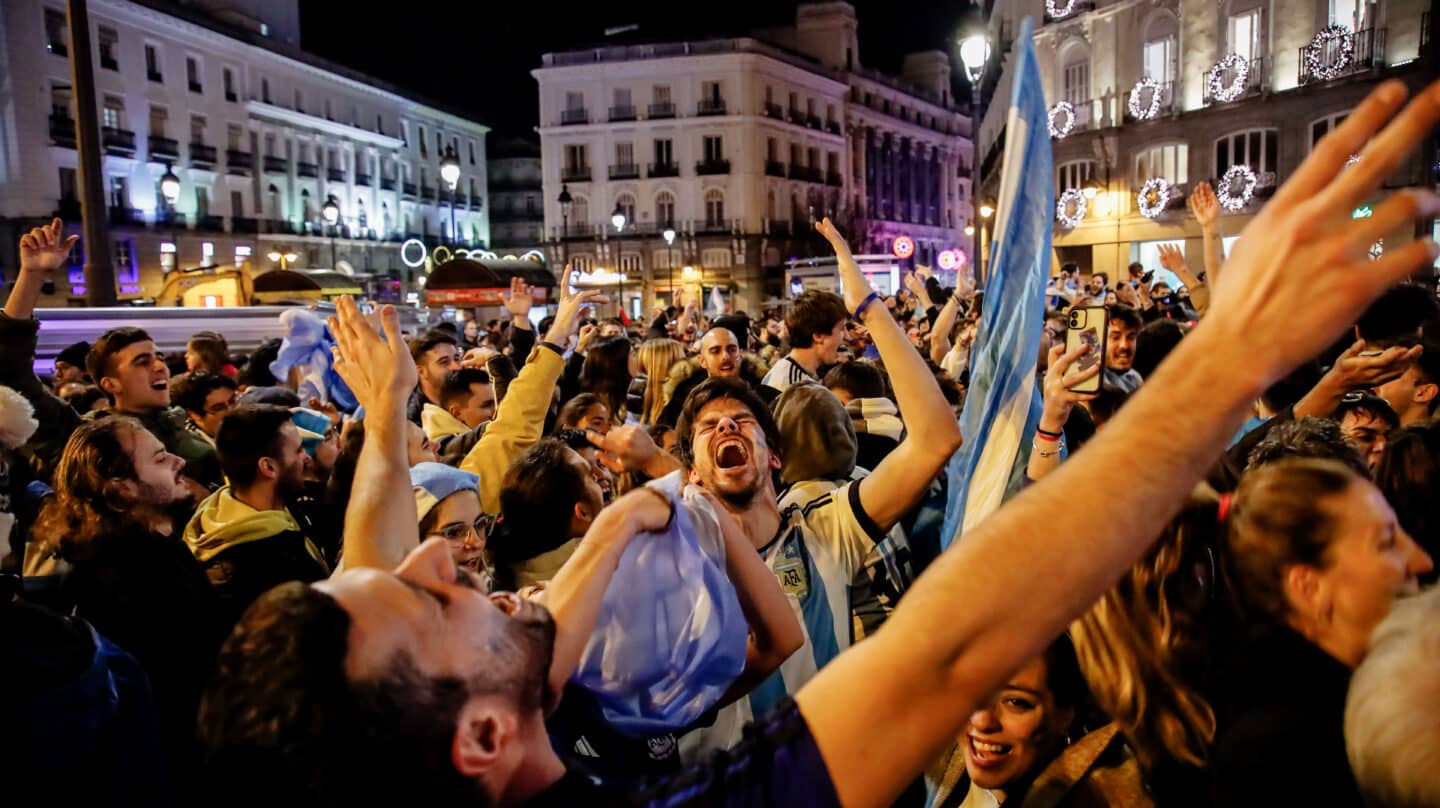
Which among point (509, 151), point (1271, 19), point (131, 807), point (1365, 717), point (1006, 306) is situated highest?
point (509, 151)

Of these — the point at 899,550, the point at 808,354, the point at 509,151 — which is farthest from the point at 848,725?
the point at 509,151

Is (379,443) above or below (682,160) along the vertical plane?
below

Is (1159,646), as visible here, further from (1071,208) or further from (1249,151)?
(1071,208)

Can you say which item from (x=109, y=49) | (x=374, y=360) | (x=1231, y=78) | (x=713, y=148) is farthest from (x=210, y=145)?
(x=374, y=360)

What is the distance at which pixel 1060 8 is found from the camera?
2939cm

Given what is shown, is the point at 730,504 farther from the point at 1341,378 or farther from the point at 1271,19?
the point at 1271,19

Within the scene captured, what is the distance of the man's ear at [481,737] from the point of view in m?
1.43

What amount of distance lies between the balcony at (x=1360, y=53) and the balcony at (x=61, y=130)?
44586 millimetres

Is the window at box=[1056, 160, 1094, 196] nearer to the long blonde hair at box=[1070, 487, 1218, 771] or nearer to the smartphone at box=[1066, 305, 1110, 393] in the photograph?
the smartphone at box=[1066, 305, 1110, 393]

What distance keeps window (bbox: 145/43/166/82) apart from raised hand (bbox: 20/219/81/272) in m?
49.0

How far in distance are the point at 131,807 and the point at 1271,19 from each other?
93.8ft

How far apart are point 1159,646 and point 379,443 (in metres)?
1.95

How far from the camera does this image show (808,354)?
6.13m

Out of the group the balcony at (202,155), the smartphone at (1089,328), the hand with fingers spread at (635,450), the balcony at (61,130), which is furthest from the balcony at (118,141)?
the hand with fingers spread at (635,450)
